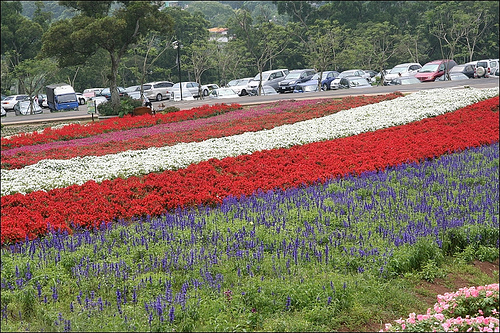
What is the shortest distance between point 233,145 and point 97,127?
785cm

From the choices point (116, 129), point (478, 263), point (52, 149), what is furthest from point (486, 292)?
point (116, 129)

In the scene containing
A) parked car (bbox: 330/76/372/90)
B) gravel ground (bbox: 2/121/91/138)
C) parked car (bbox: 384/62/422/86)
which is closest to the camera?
gravel ground (bbox: 2/121/91/138)

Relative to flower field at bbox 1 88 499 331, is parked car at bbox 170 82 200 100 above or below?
above

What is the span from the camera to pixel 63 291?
4383mm

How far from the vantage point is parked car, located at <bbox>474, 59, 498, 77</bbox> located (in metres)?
32.3

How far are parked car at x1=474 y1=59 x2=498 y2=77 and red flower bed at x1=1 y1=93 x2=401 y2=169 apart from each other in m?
15.0

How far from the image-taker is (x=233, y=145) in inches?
473

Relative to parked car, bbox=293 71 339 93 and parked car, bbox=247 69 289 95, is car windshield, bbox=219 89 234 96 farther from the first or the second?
parked car, bbox=293 71 339 93

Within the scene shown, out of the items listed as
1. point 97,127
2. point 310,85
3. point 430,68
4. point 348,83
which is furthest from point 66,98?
point 430,68

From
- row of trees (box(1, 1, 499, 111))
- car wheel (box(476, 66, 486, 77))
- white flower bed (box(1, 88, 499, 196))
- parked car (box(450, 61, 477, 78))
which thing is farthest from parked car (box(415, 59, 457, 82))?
white flower bed (box(1, 88, 499, 196))

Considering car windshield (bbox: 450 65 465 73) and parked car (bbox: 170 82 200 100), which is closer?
car windshield (bbox: 450 65 465 73)

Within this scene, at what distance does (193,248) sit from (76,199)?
311 cm

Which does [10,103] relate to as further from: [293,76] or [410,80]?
[410,80]

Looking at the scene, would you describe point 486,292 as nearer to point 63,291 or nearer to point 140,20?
point 63,291
